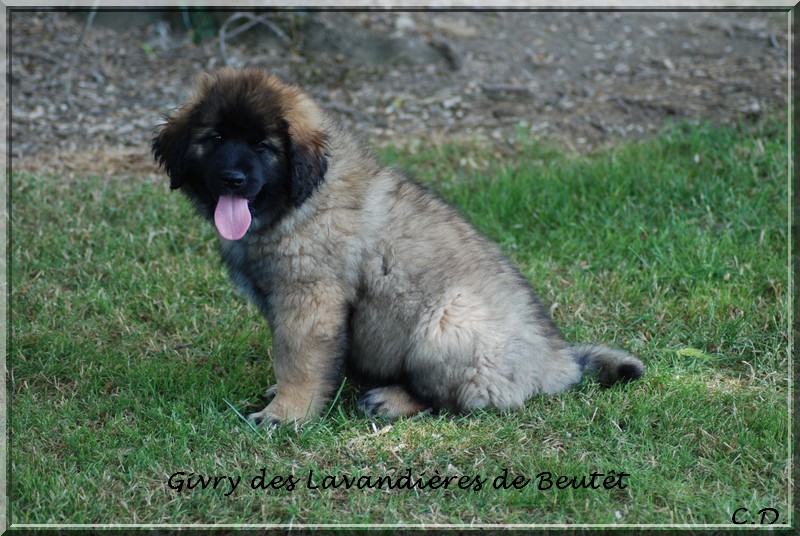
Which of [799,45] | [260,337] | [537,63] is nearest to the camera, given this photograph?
[260,337]

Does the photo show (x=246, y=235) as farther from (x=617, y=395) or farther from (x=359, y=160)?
(x=617, y=395)

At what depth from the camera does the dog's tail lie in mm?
3568

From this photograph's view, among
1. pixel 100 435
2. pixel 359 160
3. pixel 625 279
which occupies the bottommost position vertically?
pixel 100 435

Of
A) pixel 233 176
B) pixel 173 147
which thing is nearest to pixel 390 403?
pixel 233 176

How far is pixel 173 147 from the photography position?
3.28 metres

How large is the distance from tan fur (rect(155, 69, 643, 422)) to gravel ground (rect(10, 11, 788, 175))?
2.85 meters

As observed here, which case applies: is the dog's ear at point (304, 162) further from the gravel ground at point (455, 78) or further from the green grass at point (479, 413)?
the gravel ground at point (455, 78)

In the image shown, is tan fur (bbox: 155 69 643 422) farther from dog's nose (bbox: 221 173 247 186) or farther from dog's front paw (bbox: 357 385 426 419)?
dog's nose (bbox: 221 173 247 186)

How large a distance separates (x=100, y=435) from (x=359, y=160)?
4.94 feet

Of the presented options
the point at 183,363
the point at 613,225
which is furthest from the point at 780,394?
the point at 183,363

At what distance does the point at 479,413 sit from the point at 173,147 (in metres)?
1.60

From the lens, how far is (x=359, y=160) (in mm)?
3518

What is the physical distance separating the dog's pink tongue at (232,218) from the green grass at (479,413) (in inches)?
28.1

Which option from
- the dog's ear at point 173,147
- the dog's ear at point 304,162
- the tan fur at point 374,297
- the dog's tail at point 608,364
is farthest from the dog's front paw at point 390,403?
the dog's ear at point 173,147
